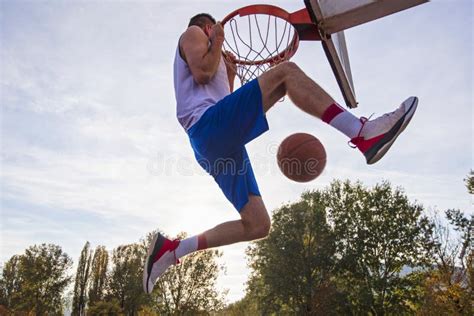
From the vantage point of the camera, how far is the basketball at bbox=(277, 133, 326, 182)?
334 centimetres

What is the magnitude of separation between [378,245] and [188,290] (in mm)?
15091

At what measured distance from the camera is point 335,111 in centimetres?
256

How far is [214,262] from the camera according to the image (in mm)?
29875

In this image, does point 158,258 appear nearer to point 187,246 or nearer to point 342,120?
point 187,246

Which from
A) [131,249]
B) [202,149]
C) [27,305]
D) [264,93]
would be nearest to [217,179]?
[202,149]

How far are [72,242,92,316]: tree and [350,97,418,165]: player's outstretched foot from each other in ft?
151

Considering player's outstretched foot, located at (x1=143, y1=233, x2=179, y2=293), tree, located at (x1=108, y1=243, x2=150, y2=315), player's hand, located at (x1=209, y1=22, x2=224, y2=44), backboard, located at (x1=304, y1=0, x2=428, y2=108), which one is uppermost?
tree, located at (x1=108, y1=243, x2=150, y2=315)

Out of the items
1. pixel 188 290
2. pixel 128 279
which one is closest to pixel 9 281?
pixel 128 279

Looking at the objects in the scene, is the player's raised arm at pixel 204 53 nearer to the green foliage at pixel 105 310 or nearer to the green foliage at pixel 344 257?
the green foliage at pixel 344 257

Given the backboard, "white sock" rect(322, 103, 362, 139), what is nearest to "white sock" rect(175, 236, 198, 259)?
"white sock" rect(322, 103, 362, 139)

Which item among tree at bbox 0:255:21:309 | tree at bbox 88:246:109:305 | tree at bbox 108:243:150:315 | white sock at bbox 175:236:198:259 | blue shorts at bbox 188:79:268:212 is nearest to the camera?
blue shorts at bbox 188:79:268:212

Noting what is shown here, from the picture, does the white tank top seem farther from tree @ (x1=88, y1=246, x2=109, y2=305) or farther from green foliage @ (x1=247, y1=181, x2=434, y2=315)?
→ tree @ (x1=88, y1=246, x2=109, y2=305)

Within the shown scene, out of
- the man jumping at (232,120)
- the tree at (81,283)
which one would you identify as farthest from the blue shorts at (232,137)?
the tree at (81,283)

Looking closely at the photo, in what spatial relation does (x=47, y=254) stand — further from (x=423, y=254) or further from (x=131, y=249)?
(x=423, y=254)
